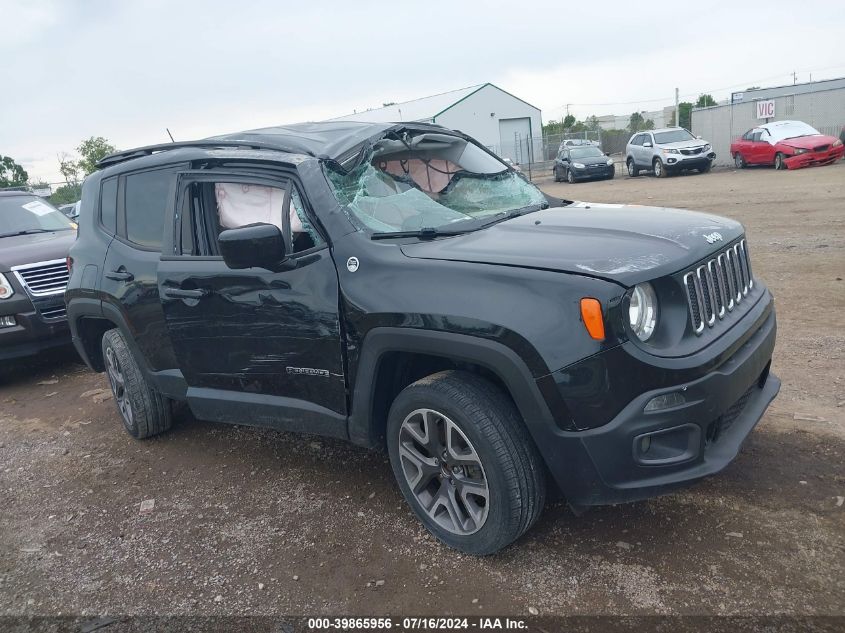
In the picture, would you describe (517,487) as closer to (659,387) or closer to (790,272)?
(659,387)

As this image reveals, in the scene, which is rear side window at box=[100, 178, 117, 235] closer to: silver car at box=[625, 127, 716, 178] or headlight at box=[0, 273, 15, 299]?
headlight at box=[0, 273, 15, 299]

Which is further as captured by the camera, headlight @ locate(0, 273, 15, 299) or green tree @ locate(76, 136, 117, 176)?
green tree @ locate(76, 136, 117, 176)

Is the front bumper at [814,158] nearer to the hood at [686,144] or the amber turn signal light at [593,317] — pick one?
the hood at [686,144]

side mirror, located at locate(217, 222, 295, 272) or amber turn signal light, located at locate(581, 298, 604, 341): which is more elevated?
side mirror, located at locate(217, 222, 295, 272)

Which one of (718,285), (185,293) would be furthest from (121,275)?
(718,285)

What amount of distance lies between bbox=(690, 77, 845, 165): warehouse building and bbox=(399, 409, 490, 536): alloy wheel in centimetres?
2728

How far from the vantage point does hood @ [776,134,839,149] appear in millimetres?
20044

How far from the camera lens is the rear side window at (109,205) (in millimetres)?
4547

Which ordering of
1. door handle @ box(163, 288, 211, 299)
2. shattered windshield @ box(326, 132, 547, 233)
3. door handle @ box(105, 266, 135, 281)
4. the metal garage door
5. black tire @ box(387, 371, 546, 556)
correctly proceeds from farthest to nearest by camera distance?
1. the metal garage door
2. door handle @ box(105, 266, 135, 281)
3. door handle @ box(163, 288, 211, 299)
4. shattered windshield @ box(326, 132, 547, 233)
5. black tire @ box(387, 371, 546, 556)

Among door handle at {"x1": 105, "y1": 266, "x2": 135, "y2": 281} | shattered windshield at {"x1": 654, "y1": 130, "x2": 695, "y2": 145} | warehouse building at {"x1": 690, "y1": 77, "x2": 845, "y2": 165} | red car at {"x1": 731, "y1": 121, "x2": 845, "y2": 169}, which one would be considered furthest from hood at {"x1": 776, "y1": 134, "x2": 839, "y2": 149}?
door handle at {"x1": 105, "y1": 266, "x2": 135, "y2": 281}

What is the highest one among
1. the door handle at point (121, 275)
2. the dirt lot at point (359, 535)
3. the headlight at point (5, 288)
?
the door handle at point (121, 275)

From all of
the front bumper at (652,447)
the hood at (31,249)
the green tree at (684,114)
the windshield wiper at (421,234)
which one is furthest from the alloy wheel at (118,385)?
the green tree at (684,114)

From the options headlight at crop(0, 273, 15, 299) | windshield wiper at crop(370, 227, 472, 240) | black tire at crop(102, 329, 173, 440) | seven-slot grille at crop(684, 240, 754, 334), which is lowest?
black tire at crop(102, 329, 173, 440)

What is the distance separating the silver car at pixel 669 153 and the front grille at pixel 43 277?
68.2ft
